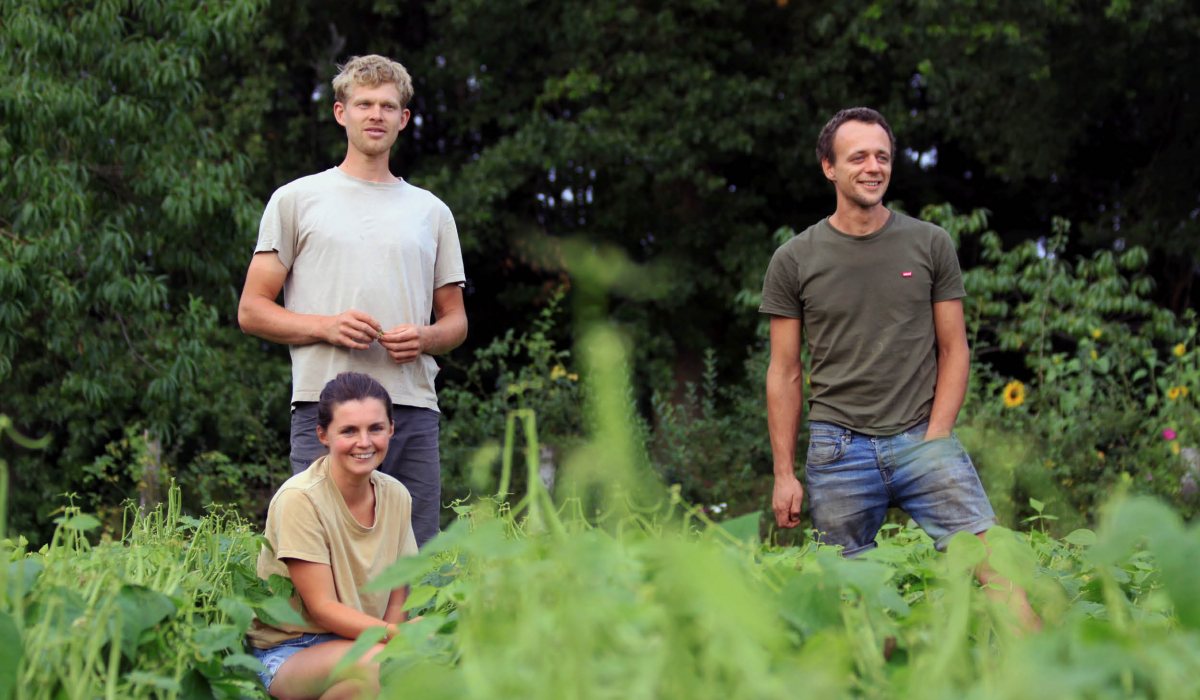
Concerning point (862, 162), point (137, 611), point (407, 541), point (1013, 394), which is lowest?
point (407, 541)

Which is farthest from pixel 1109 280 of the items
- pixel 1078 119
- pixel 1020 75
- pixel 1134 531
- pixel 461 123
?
pixel 461 123

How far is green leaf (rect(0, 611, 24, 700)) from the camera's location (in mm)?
1105

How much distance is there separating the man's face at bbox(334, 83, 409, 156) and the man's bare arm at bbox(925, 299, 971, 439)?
4.91 ft

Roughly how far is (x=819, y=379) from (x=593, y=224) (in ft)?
28.4

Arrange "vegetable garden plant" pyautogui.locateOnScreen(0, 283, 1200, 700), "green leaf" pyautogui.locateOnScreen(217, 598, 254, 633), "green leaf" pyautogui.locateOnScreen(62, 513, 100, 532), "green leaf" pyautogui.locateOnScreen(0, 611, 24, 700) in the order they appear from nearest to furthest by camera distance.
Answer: "vegetable garden plant" pyautogui.locateOnScreen(0, 283, 1200, 700)
"green leaf" pyautogui.locateOnScreen(0, 611, 24, 700)
"green leaf" pyautogui.locateOnScreen(62, 513, 100, 532)
"green leaf" pyautogui.locateOnScreen(217, 598, 254, 633)

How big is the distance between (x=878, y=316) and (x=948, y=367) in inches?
8.9

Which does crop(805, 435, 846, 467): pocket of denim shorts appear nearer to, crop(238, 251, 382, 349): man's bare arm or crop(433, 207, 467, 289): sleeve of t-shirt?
crop(433, 207, 467, 289): sleeve of t-shirt

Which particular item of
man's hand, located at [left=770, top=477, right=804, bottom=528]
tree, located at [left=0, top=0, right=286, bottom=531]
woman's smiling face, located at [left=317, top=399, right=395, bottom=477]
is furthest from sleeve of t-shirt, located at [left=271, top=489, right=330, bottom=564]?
tree, located at [left=0, top=0, right=286, bottom=531]

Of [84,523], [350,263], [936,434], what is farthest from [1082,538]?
[84,523]

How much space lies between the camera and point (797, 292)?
9.20 feet

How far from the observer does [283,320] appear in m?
2.60

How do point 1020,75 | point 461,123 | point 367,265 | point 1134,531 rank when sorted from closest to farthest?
point 1134,531, point 367,265, point 1020,75, point 461,123

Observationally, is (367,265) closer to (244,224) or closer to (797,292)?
(797,292)

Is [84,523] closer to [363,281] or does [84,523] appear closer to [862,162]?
[363,281]
